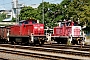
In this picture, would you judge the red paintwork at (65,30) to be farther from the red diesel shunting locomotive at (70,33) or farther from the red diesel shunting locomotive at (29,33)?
the red diesel shunting locomotive at (29,33)

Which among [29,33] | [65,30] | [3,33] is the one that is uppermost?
[65,30]

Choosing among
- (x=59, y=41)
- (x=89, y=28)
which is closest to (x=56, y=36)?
(x=59, y=41)

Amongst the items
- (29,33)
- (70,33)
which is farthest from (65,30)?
(29,33)

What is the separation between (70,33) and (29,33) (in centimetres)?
443

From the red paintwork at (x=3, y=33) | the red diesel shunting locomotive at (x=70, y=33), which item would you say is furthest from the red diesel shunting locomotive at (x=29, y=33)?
the red paintwork at (x=3, y=33)

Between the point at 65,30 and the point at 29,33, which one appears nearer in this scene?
the point at 29,33

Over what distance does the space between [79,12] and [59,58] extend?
4256cm

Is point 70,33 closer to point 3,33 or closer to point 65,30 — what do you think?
point 65,30

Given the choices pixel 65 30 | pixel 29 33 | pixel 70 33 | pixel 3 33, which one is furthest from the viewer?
pixel 3 33

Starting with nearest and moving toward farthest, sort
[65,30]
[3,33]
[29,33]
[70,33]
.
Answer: [29,33]
[70,33]
[65,30]
[3,33]

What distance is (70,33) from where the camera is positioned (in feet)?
98.6

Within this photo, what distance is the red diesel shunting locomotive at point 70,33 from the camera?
97.1ft

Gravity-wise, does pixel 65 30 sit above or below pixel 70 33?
above

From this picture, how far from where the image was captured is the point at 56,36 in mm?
31812
